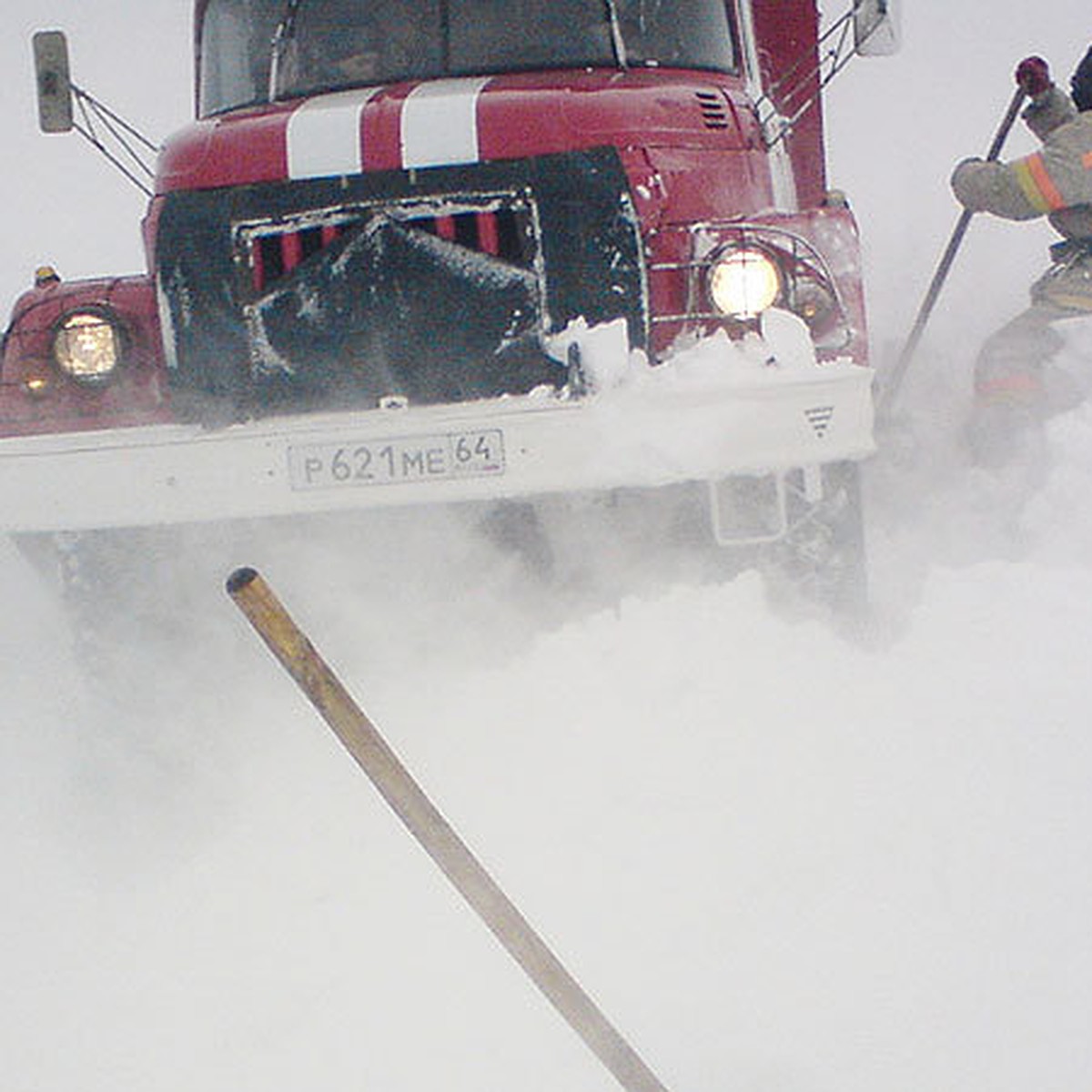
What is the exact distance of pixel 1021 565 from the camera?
5203 mm

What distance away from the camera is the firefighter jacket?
21.0 ft

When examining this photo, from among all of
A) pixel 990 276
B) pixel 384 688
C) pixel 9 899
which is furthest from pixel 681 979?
pixel 990 276

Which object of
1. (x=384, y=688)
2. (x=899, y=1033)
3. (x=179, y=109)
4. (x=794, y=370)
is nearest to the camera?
(x=899, y=1033)

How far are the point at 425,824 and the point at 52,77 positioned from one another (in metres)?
4.11

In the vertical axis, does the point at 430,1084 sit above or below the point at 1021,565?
below

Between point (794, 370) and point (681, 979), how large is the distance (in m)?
1.43

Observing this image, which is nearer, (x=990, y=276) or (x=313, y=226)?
(x=313, y=226)

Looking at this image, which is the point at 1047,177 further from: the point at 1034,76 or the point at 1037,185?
the point at 1034,76

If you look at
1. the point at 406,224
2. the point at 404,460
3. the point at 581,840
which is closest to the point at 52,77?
the point at 406,224

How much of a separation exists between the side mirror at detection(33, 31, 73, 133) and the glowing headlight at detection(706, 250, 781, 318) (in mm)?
2652

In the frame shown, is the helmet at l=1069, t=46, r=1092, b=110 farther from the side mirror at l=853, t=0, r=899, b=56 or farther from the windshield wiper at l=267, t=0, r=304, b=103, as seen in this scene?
the windshield wiper at l=267, t=0, r=304, b=103

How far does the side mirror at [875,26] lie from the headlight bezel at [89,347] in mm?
2538

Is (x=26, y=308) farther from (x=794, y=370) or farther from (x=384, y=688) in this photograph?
(x=794, y=370)

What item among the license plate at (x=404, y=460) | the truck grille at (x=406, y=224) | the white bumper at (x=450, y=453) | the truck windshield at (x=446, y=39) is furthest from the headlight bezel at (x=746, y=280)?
the truck windshield at (x=446, y=39)
